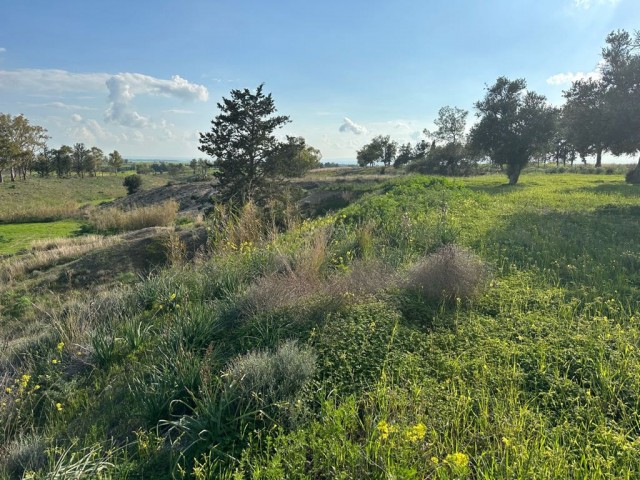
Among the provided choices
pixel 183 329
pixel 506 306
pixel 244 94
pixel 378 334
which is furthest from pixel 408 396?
pixel 244 94

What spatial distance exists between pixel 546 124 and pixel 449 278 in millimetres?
23132

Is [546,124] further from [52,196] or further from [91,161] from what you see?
[91,161]

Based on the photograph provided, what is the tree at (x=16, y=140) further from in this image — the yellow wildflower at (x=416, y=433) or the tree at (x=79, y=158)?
A: the yellow wildflower at (x=416, y=433)

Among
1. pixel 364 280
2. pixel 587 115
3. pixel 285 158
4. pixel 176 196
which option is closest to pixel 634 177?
pixel 587 115

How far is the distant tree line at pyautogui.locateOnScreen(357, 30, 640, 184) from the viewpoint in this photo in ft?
45.4

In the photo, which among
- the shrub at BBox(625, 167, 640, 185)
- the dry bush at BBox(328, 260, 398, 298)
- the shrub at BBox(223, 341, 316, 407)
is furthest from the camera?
the shrub at BBox(625, 167, 640, 185)

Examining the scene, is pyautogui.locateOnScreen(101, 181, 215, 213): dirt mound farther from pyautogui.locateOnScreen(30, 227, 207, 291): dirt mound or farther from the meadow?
the meadow

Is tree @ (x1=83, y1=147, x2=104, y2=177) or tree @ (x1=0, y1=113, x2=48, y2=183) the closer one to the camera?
tree @ (x1=0, y1=113, x2=48, y2=183)

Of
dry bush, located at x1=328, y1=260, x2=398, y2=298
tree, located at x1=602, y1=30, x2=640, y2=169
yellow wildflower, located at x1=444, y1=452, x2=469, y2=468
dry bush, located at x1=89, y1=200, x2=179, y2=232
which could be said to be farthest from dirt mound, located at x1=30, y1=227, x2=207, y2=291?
tree, located at x1=602, y1=30, x2=640, y2=169

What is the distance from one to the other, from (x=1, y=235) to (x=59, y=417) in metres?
25.3

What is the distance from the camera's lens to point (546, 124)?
23141mm

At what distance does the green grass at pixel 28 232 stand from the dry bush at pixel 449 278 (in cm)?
1999

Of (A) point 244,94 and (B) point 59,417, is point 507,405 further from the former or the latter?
(A) point 244,94

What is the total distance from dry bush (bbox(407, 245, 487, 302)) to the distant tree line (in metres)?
13.0
